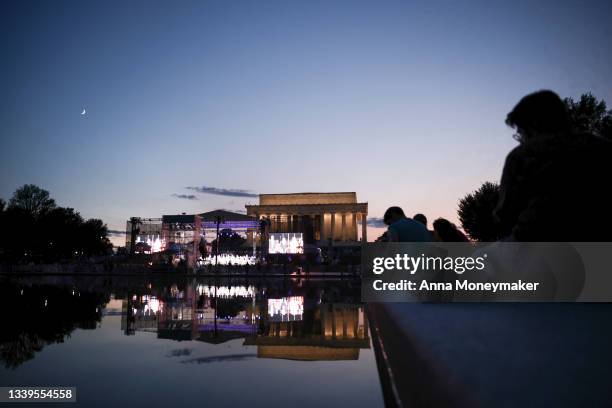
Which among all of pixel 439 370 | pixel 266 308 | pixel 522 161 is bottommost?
pixel 266 308

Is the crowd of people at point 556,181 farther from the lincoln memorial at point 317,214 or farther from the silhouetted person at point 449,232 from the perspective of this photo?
the lincoln memorial at point 317,214

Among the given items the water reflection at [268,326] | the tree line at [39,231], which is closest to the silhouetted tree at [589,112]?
the water reflection at [268,326]

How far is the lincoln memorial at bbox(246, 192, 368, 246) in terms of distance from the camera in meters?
69.4

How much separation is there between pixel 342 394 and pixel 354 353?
1721mm

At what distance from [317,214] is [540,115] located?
221 feet

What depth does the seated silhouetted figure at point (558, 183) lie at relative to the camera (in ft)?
8.79

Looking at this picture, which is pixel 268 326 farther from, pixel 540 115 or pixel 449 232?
pixel 540 115

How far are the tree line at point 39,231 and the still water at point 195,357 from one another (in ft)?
123

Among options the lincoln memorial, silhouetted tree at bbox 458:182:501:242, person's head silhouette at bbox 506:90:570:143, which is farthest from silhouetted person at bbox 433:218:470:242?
the lincoln memorial

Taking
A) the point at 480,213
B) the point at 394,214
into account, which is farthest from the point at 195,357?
the point at 480,213

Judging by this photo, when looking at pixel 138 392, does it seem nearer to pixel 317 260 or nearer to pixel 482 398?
pixel 482 398

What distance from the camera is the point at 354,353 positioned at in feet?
Answer: 16.9

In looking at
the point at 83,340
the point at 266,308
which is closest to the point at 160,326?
the point at 83,340

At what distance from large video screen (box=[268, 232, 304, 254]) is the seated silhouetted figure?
1491 inches
